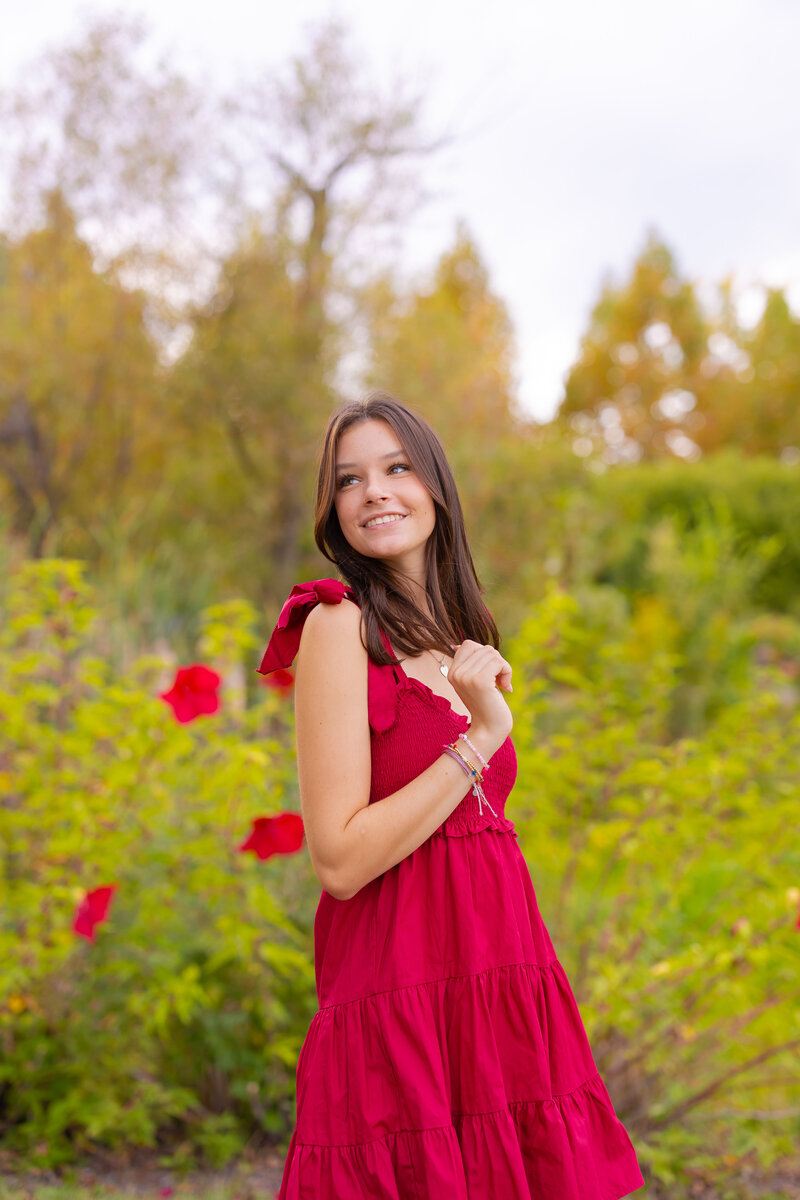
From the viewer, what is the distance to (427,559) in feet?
5.32

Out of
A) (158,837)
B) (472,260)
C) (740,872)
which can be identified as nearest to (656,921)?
(740,872)

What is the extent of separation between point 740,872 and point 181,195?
6879mm

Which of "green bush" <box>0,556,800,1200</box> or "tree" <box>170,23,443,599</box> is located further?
"tree" <box>170,23,443,599</box>

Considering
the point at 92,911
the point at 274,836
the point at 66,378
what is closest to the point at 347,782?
the point at 274,836

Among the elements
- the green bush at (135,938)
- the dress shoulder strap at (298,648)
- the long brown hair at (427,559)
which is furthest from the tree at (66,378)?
the dress shoulder strap at (298,648)

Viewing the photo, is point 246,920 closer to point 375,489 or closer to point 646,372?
point 375,489

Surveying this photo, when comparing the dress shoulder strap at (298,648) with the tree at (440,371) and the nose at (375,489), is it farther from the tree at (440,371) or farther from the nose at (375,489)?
the tree at (440,371)

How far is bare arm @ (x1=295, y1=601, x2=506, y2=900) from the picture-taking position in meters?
1.28

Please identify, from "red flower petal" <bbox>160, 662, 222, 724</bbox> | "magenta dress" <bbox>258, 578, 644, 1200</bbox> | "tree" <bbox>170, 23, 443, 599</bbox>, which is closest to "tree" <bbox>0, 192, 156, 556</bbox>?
"tree" <bbox>170, 23, 443, 599</bbox>

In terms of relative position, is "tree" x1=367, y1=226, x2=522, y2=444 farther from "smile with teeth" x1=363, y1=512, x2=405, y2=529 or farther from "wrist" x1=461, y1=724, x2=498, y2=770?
"wrist" x1=461, y1=724, x2=498, y2=770

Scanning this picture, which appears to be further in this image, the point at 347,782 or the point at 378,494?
the point at 378,494

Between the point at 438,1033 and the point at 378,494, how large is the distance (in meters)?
0.78

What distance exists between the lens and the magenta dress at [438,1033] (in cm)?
126

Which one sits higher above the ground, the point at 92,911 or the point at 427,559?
the point at 427,559
